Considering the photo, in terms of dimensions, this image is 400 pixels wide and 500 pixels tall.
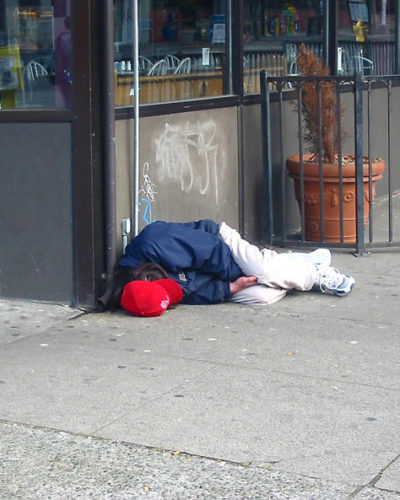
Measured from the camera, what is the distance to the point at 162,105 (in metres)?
6.95

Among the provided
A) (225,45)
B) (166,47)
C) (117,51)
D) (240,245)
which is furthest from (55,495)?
(225,45)

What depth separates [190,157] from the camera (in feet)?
24.0

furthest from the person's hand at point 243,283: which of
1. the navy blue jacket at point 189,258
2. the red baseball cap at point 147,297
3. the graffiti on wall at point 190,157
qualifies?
the graffiti on wall at point 190,157

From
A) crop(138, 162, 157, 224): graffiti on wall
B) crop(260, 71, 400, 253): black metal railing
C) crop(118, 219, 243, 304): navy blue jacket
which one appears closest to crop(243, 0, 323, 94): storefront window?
crop(260, 71, 400, 253): black metal railing

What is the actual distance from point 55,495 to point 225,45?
4903 millimetres

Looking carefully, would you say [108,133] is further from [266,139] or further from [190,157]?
[266,139]

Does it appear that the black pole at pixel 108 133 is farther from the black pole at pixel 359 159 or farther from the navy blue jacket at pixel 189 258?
the black pole at pixel 359 159

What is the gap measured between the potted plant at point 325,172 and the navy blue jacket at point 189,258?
1.63 m

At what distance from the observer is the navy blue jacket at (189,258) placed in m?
6.31

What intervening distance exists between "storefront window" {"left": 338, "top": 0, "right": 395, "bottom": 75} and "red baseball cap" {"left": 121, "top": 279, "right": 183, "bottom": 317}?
4295mm

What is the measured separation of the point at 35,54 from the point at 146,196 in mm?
1208

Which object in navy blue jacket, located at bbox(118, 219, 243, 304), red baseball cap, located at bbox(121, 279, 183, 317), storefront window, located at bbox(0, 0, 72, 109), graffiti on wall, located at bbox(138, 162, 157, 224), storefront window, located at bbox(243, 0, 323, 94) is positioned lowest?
red baseball cap, located at bbox(121, 279, 183, 317)

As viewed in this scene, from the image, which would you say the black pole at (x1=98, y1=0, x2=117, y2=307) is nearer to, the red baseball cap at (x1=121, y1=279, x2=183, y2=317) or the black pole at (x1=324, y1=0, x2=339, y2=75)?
the red baseball cap at (x1=121, y1=279, x2=183, y2=317)

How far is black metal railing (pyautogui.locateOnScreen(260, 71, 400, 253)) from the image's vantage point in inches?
304
